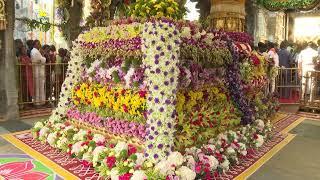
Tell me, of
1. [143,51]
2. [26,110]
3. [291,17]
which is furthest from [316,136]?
[291,17]

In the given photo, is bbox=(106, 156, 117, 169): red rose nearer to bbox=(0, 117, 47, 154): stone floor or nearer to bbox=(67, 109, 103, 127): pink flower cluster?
bbox=(67, 109, 103, 127): pink flower cluster

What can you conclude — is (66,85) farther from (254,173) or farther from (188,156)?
(254,173)

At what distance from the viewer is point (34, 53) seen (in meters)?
8.85

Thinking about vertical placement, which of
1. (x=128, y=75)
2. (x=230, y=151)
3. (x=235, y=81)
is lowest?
(x=230, y=151)

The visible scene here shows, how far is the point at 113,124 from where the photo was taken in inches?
208

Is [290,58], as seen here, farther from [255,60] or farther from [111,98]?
[111,98]

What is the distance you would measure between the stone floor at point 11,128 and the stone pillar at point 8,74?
34cm

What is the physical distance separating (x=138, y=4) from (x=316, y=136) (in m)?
4.41

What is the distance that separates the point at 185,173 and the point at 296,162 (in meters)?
2.13

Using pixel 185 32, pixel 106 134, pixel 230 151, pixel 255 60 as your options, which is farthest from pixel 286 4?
pixel 106 134

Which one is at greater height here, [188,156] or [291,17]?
[291,17]

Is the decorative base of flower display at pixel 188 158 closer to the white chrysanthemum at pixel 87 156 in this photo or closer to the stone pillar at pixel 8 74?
the white chrysanthemum at pixel 87 156

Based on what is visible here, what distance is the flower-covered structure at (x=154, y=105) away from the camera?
4312mm

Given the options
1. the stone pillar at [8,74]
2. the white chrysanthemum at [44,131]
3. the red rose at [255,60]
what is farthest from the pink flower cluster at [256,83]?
the stone pillar at [8,74]
